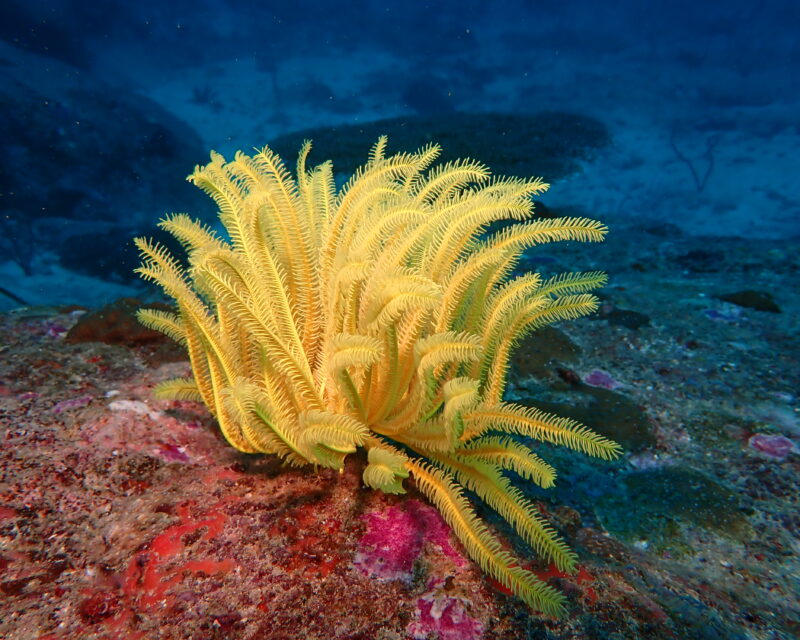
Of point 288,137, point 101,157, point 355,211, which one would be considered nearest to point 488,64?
point 288,137

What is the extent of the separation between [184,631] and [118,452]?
1.15 m

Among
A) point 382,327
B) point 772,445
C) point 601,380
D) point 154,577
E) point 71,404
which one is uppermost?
point 601,380

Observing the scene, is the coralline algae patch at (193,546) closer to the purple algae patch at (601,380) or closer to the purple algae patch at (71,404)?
the purple algae patch at (71,404)

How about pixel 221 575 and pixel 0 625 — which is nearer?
pixel 0 625

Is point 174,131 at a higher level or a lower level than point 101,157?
higher

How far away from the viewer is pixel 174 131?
1967cm

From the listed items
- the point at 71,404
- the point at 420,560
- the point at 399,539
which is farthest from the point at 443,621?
the point at 71,404

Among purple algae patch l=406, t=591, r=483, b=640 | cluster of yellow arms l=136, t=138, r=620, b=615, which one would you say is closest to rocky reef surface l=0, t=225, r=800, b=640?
purple algae patch l=406, t=591, r=483, b=640

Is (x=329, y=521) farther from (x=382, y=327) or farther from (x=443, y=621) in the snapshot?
(x=382, y=327)

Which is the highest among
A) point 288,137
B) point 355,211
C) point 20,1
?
point 20,1

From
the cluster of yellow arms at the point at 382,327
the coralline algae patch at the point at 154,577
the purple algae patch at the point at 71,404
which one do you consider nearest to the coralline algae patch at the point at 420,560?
the cluster of yellow arms at the point at 382,327

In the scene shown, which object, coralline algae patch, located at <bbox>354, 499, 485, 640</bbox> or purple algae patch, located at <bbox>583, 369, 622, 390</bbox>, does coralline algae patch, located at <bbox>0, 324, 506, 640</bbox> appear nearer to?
coralline algae patch, located at <bbox>354, 499, 485, 640</bbox>

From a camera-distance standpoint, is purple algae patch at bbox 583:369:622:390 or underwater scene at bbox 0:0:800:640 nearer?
underwater scene at bbox 0:0:800:640

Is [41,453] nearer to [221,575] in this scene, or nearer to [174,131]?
[221,575]
